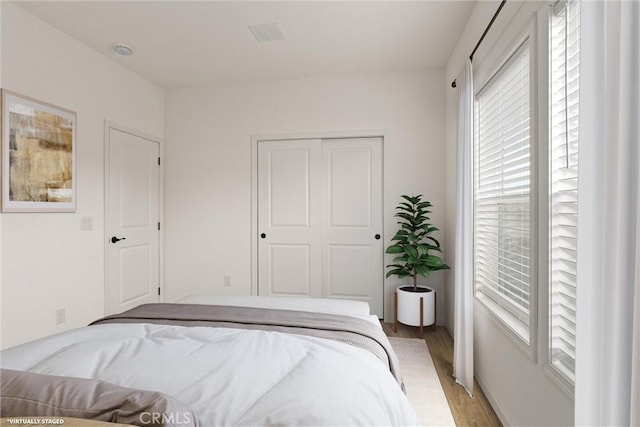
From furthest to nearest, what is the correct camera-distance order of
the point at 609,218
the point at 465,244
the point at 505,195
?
the point at 465,244, the point at 505,195, the point at 609,218

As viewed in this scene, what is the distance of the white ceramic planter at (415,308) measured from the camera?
294 cm

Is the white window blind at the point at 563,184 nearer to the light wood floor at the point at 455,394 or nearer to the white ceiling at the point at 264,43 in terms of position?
the light wood floor at the point at 455,394

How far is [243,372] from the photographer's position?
0.96m

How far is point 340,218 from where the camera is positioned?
141 inches

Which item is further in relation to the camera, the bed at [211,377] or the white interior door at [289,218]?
the white interior door at [289,218]

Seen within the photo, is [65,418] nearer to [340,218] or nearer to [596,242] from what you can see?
[596,242]

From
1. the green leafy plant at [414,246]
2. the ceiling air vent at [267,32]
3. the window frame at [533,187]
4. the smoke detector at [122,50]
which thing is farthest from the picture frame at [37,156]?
the window frame at [533,187]

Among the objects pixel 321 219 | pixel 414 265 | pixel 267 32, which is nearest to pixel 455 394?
pixel 414 265

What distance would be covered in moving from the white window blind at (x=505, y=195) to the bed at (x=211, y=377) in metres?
0.80

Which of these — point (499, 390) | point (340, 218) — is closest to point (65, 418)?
point (499, 390)

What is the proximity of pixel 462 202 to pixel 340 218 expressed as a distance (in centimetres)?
159

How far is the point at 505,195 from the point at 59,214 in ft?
11.0

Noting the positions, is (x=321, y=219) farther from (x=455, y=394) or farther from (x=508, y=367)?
(x=508, y=367)

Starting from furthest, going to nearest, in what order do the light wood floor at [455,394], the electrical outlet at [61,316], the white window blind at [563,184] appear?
the electrical outlet at [61,316] → the light wood floor at [455,394] → the white window blind at [563,184]
